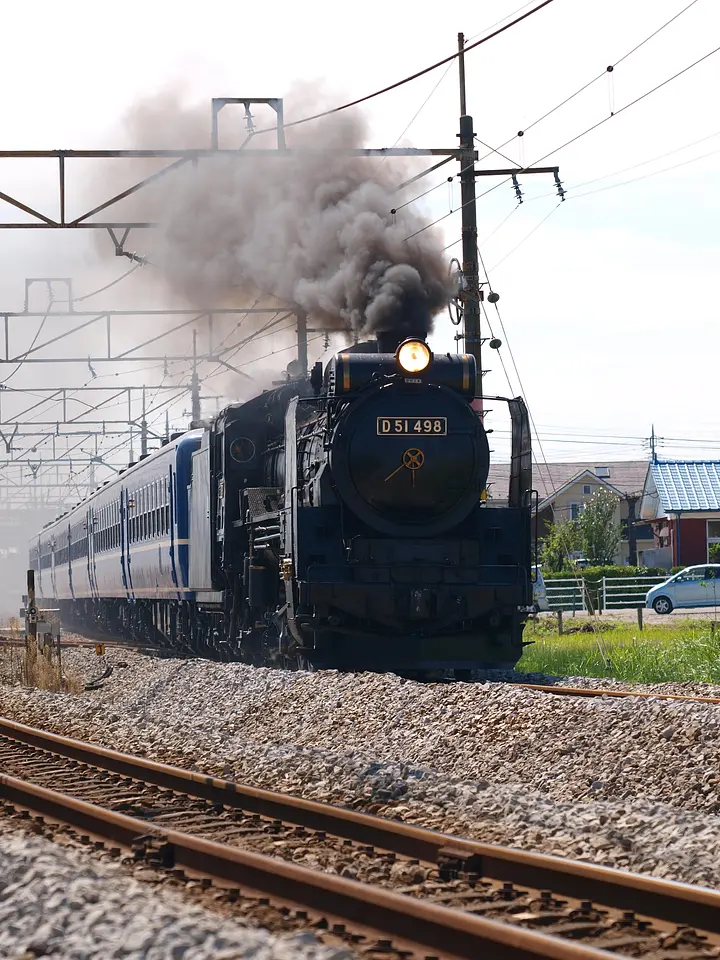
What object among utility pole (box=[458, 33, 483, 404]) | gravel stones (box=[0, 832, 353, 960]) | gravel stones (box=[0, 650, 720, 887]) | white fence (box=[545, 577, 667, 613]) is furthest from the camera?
white fence (box=[545, 577, 667, 613])

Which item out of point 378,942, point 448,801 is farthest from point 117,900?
point 448,801

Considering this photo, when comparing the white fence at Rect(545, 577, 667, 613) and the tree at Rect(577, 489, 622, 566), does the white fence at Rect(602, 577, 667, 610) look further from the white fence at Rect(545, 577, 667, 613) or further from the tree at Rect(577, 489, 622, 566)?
the tree at Rect(577, 489, 622, 566)

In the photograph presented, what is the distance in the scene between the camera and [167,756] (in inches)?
408

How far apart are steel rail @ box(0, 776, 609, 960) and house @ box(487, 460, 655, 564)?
Result: 1968 inches

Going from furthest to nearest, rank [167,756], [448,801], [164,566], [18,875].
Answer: [164,566] < [167,756] < [448,801] < [18,875]

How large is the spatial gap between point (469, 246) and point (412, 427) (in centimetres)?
577

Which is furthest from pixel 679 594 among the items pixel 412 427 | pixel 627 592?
pixel 412 427

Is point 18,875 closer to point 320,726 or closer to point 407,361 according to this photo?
point 320,726

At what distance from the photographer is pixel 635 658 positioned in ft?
55.1

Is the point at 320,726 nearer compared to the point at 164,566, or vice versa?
the point at 320,726

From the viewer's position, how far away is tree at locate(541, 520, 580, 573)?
2039 inches

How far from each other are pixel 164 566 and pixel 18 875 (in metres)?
14.5

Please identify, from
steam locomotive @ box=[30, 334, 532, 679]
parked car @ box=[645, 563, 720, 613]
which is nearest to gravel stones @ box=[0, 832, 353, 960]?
steam locomotive @ box=[30, 334, 532, 679]

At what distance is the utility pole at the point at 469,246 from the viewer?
17422mm
